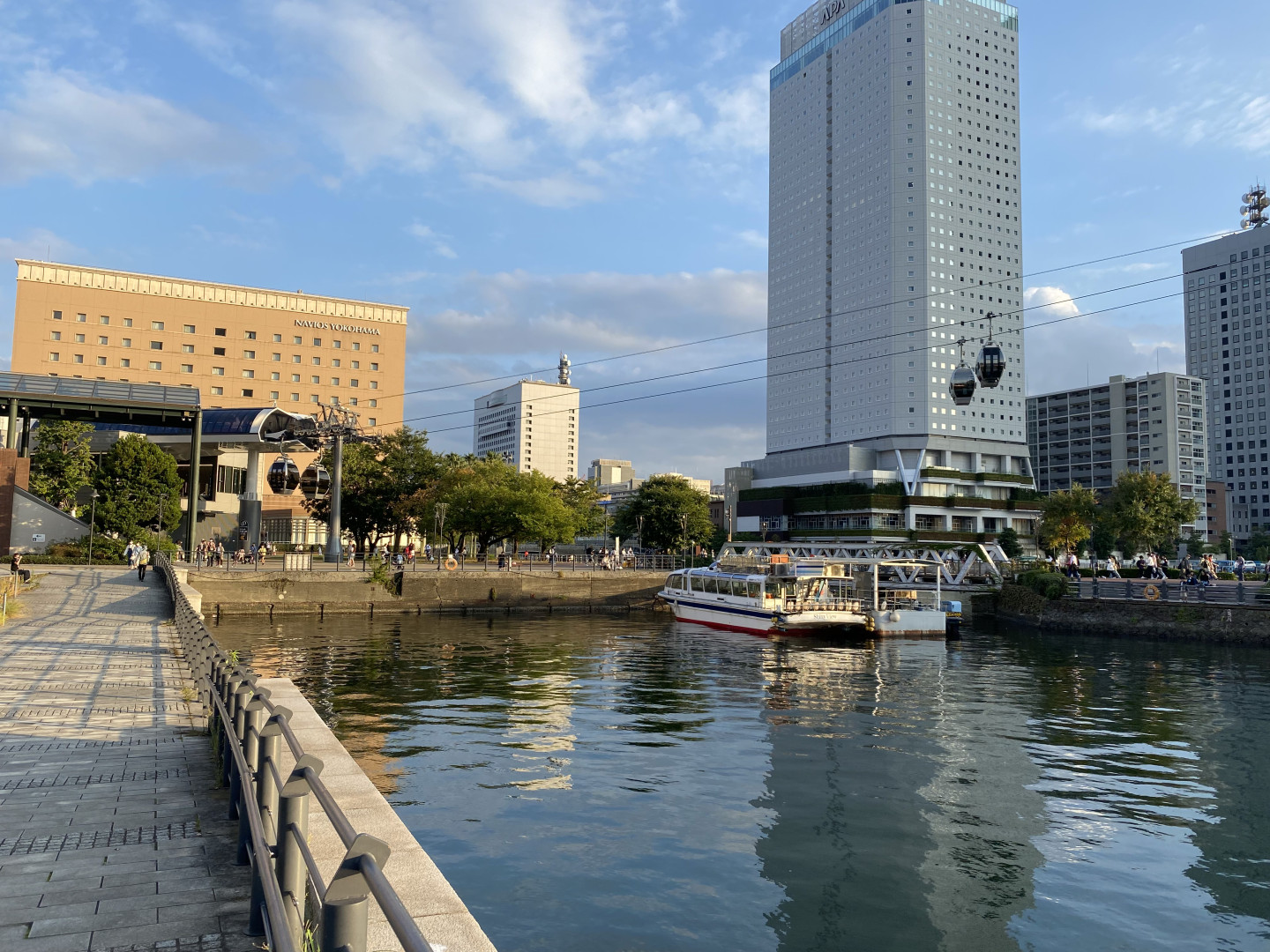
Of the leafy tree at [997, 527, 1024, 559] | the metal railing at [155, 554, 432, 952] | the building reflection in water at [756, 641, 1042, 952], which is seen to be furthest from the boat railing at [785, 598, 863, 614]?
the leafy tree at [997, 527, 1024, 559]

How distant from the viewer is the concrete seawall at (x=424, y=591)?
48.6 m

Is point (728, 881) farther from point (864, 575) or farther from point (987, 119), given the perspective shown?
point (987, 119)

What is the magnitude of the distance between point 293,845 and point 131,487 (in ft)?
225

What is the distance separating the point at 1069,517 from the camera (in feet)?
284

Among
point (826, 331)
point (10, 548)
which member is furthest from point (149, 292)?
point (826, 331)

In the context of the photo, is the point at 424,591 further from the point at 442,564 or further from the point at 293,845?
the point at 293,845

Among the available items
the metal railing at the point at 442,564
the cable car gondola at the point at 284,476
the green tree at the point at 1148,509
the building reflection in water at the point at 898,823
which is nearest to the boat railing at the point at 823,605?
the building reflection in water at the point at 898,823

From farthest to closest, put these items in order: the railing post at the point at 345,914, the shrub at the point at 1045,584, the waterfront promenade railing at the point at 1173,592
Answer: the shrub at the point at 1045,584, the waterfront promenade railing at the point at 1173,592, the railing post at the point at 345,914

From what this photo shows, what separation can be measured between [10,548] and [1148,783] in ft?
216

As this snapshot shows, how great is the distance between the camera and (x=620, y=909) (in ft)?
31.4

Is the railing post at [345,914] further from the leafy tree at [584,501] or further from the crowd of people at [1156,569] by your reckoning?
the leafy tree at [584,501]

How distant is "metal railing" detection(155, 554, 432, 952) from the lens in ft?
10.2

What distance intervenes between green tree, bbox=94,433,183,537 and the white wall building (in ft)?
315

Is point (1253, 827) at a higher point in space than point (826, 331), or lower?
lower
